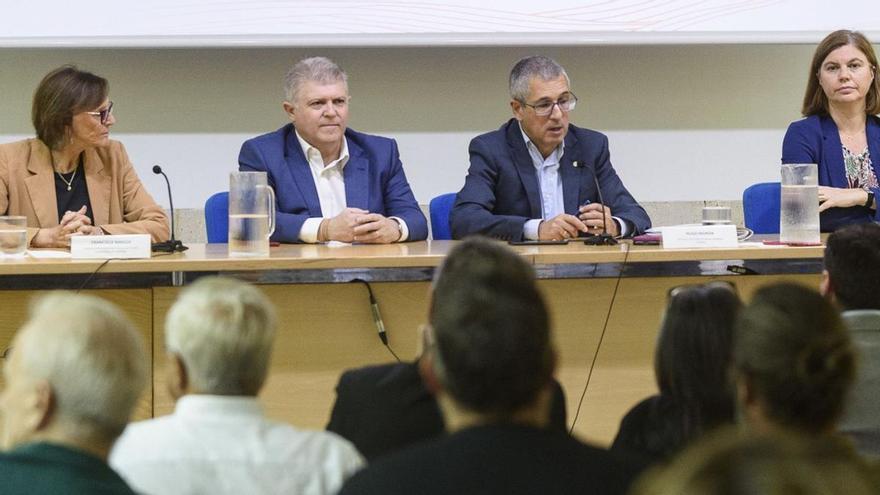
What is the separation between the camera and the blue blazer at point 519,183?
4031mm

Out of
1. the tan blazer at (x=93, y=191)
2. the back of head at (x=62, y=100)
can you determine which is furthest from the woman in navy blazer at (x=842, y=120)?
the back of head at (x=62, y=100)

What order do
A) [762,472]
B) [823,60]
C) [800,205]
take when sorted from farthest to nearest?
[823,60] → [800,205] → [762,472]

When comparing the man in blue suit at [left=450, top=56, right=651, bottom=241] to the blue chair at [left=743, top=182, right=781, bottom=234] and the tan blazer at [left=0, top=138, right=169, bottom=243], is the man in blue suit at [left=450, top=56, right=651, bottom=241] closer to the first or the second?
the blue chair at [left=743, top=182, right=781, bottom=234]

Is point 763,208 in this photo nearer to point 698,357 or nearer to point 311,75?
point 311,75

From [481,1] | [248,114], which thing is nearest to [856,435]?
[481,1]

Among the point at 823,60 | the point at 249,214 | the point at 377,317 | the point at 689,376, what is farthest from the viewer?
the point at 823,60

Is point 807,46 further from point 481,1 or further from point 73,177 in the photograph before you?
point 73,177

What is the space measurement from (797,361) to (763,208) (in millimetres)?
2869

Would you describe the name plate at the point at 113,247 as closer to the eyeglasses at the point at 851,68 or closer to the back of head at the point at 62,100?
the back of head at the point at 62,100

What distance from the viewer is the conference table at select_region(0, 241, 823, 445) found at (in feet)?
9.78

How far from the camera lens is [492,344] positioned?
1.36m

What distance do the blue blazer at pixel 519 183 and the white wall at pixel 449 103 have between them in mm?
1043

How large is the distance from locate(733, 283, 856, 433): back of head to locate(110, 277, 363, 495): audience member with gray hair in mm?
569

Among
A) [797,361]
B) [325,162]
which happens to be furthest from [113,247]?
[797,361]
